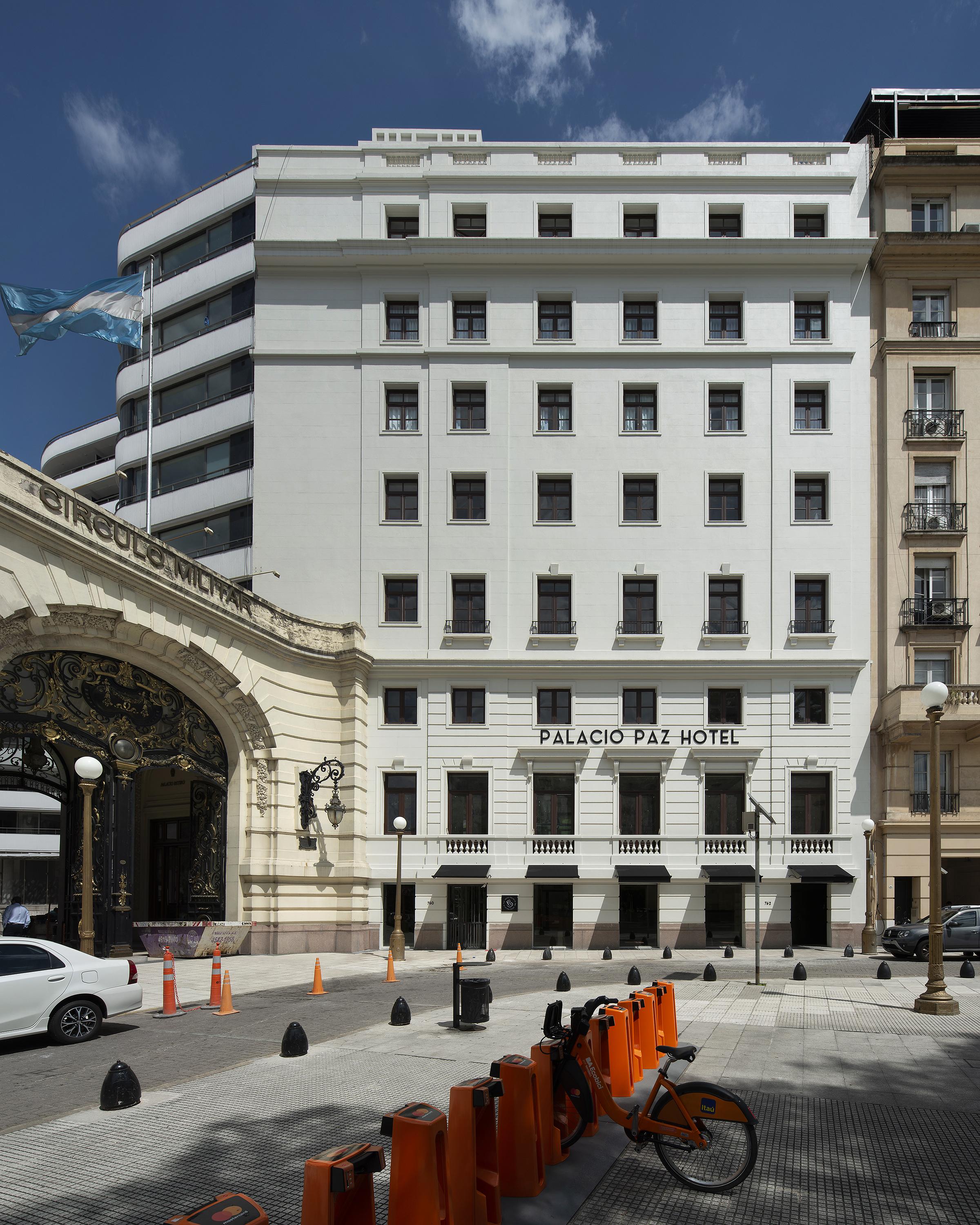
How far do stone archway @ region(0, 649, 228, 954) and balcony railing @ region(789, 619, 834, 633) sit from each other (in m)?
18.9

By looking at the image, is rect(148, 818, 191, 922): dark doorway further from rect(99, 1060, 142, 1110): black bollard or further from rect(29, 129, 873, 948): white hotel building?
rect(99, 1060, 142, 1110): black bollard

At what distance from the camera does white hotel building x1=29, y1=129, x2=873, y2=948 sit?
3130 centimetres

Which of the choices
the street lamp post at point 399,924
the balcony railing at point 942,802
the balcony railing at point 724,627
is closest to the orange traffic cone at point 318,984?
the street lamp post at point 399,924

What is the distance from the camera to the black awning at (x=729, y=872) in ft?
98.9

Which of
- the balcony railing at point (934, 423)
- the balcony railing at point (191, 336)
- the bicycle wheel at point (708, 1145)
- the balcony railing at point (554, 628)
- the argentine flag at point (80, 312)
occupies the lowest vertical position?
the bicycle wheel at point (708, 1145)

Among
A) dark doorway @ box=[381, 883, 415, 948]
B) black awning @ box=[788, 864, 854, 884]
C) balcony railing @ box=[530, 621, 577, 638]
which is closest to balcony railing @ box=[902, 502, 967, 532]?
black awning @ box=[788, 864, 854, 884]

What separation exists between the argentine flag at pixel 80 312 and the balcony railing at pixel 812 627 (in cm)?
2294

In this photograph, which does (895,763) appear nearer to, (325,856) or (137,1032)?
(325,856)

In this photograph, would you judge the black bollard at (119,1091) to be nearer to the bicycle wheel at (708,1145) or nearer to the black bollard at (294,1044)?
the black bollard at (294,1044)

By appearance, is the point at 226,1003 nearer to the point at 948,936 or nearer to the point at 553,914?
the point at 553,914

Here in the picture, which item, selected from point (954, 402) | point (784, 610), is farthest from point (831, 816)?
point (954, 402)

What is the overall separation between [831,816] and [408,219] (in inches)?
1012

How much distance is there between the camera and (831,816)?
31.4 metres

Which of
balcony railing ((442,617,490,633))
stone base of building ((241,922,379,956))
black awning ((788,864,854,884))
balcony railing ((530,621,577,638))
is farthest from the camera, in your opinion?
balcony railing ((530,621,577,638))
